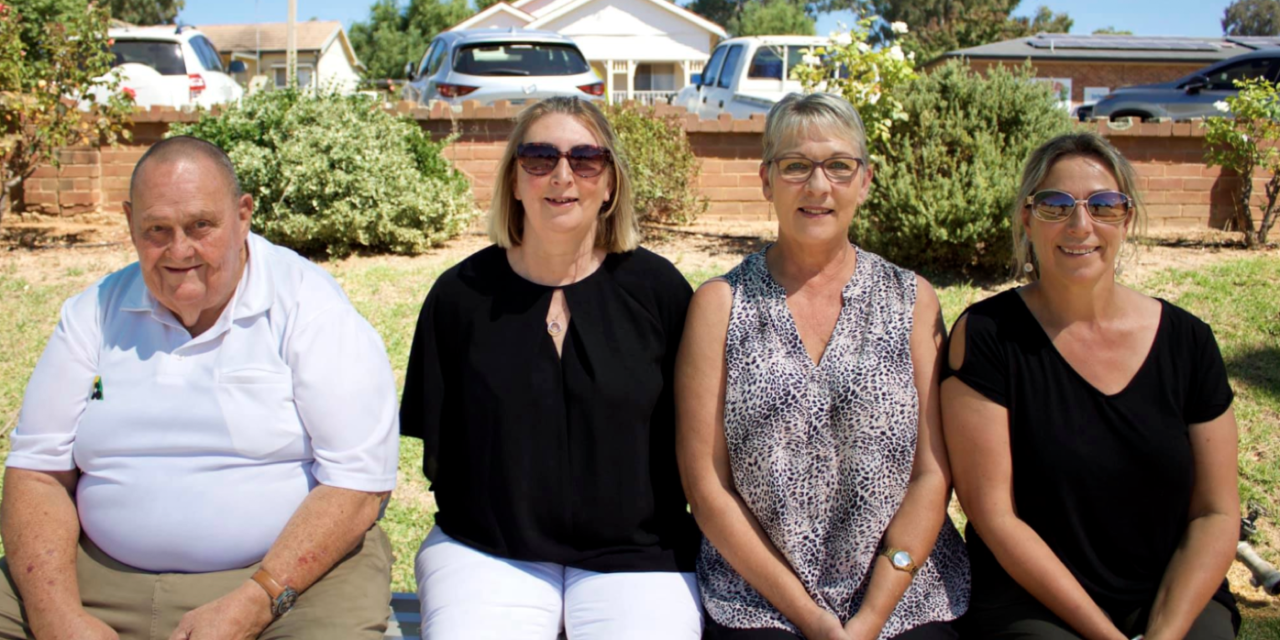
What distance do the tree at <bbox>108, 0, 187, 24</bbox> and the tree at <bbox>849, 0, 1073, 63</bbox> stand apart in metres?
39.1

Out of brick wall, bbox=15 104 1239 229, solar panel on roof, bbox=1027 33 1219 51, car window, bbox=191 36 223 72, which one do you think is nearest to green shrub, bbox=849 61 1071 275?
brick wall, bbox=15 104 1239 229

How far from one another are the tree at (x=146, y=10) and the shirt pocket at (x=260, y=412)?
191ft

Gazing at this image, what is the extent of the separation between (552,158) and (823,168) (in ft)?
2.39

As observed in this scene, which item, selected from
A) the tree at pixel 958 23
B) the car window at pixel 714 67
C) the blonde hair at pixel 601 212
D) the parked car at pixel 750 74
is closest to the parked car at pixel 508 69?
the parked car at pixel 750 74

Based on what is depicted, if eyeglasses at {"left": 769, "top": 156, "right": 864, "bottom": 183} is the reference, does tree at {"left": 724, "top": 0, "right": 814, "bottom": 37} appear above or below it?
above

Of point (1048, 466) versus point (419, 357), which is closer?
point (1048, 466)

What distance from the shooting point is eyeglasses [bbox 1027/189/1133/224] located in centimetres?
250

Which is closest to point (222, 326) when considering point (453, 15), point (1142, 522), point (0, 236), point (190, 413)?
point (190, 413)

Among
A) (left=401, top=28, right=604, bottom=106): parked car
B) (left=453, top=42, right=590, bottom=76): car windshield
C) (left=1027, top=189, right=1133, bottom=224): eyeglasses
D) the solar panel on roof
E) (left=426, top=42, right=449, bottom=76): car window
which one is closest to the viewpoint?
(left=1027, top=189, right=1133, bottom=224): eyeglasses

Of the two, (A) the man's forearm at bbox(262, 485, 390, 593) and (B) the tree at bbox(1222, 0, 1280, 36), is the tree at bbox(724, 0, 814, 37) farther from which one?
(A) the man's forearm at bbox(262, 485, 390, 593)

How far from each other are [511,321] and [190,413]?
0.84 meters

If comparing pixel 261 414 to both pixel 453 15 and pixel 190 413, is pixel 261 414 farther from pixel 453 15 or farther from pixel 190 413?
pixel 453 15

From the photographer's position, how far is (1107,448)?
8.13 ft

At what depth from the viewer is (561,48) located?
12422 millimetres
